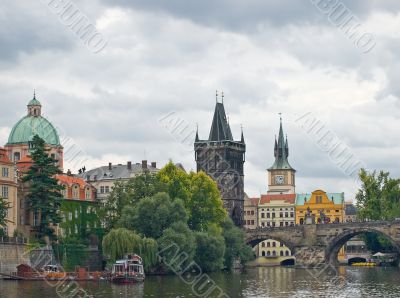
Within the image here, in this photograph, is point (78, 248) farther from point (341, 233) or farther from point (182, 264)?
point (341, 233)

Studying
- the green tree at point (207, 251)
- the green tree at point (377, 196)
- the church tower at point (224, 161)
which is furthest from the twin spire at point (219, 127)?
the green tree at point (207, 251)

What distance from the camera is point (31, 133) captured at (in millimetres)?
145875

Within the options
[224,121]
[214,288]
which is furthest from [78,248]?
[224,121]

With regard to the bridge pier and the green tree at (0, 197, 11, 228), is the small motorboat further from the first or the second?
the bridge pier

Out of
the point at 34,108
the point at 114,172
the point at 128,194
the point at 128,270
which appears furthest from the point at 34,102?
the point at 128,270

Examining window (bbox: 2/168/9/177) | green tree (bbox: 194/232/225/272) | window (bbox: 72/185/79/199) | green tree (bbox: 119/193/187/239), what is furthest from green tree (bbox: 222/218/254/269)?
window (bbox: 2/168/9/177)

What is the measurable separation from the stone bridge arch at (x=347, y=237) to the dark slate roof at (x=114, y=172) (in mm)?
33527

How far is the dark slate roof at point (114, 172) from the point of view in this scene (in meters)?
156

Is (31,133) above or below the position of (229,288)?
above

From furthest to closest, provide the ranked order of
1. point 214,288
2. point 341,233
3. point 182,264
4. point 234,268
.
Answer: point 341,233
point 234,268
point 182,264
point 214,288

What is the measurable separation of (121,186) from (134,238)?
1921cm

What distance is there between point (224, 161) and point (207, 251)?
2623 inches

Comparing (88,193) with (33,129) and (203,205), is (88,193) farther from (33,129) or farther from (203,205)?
(33,129)

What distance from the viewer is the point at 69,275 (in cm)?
9200
